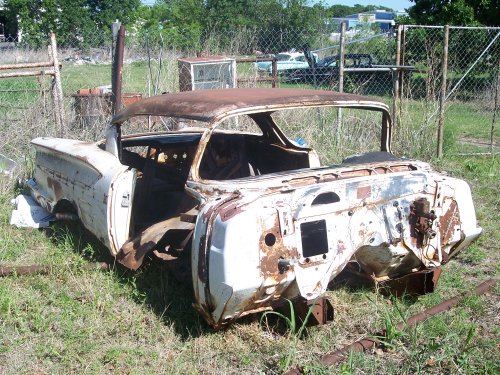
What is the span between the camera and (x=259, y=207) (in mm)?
3414

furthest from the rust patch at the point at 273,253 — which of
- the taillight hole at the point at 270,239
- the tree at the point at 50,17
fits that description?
the tree at the point at 50,17

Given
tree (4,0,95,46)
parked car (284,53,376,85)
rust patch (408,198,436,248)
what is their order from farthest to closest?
tree (4,0,95,46)
parked car (284,53,376,85)
rust patch (408,198,436,248)

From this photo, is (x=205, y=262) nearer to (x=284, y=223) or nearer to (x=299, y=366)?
(x=284, y=223)

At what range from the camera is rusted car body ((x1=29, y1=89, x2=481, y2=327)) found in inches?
134

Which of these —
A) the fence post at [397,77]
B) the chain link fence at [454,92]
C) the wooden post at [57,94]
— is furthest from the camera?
the chain link fence at [454,92]

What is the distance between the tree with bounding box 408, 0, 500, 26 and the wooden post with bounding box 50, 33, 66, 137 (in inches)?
591

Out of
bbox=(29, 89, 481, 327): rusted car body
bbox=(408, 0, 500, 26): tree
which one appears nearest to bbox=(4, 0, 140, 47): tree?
bbox=(408, 0, 500, 26): tree

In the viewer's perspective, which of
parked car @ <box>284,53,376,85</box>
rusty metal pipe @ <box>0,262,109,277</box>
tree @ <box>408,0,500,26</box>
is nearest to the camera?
rusty metal pipe @ <box>0,262,109,277</box>

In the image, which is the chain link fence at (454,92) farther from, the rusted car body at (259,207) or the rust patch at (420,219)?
the rust patch at (420,219)

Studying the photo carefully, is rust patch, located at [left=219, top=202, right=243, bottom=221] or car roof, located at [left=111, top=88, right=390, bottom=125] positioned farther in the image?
car roof, located at [left=111, top=88, right=390, bottom=125]

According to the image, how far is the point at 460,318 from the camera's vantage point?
398 cm

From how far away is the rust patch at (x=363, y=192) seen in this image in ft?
12.2

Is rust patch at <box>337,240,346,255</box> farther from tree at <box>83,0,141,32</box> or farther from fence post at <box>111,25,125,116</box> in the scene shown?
tree at <box>83,0,141,32</box>

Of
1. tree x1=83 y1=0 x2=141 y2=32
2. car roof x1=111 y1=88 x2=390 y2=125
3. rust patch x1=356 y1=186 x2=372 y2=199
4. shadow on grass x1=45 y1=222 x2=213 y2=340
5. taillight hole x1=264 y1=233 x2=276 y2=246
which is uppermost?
tree x1=83 y1=0 x2=141 y2=32
